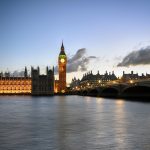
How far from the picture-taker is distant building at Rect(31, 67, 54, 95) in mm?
185125

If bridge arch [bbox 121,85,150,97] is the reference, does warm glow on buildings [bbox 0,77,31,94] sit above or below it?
above

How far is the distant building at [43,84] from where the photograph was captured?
185m

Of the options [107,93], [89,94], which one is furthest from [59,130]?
[89,94]

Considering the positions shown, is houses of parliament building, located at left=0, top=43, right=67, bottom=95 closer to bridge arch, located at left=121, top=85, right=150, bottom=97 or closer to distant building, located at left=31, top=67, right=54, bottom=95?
distant building, located at left=31, top=67, right=54, bottom=95

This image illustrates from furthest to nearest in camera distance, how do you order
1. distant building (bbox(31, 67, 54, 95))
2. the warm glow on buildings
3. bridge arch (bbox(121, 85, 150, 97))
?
the warm glow on buildings < distant building (bbox(31, 67, 54, 95)) < bridge arch (bbox(121, 85, 150, 97))

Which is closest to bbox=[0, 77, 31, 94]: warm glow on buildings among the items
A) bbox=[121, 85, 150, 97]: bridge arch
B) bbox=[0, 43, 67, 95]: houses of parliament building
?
bbox=[0, 43, 67, 95]: houses of parliament building

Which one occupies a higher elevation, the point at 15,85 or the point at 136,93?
the point at 15,85

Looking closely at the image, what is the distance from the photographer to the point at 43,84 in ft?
607

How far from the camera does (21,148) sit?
2255 centimetres

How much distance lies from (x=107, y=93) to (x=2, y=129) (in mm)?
107971

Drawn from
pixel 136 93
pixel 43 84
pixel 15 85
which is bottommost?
pixel 136 93

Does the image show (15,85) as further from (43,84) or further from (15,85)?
(43,84)

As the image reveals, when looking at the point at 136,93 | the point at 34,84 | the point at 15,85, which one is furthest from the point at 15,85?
the point at 136,93

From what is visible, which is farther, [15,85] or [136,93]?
[15,85]
